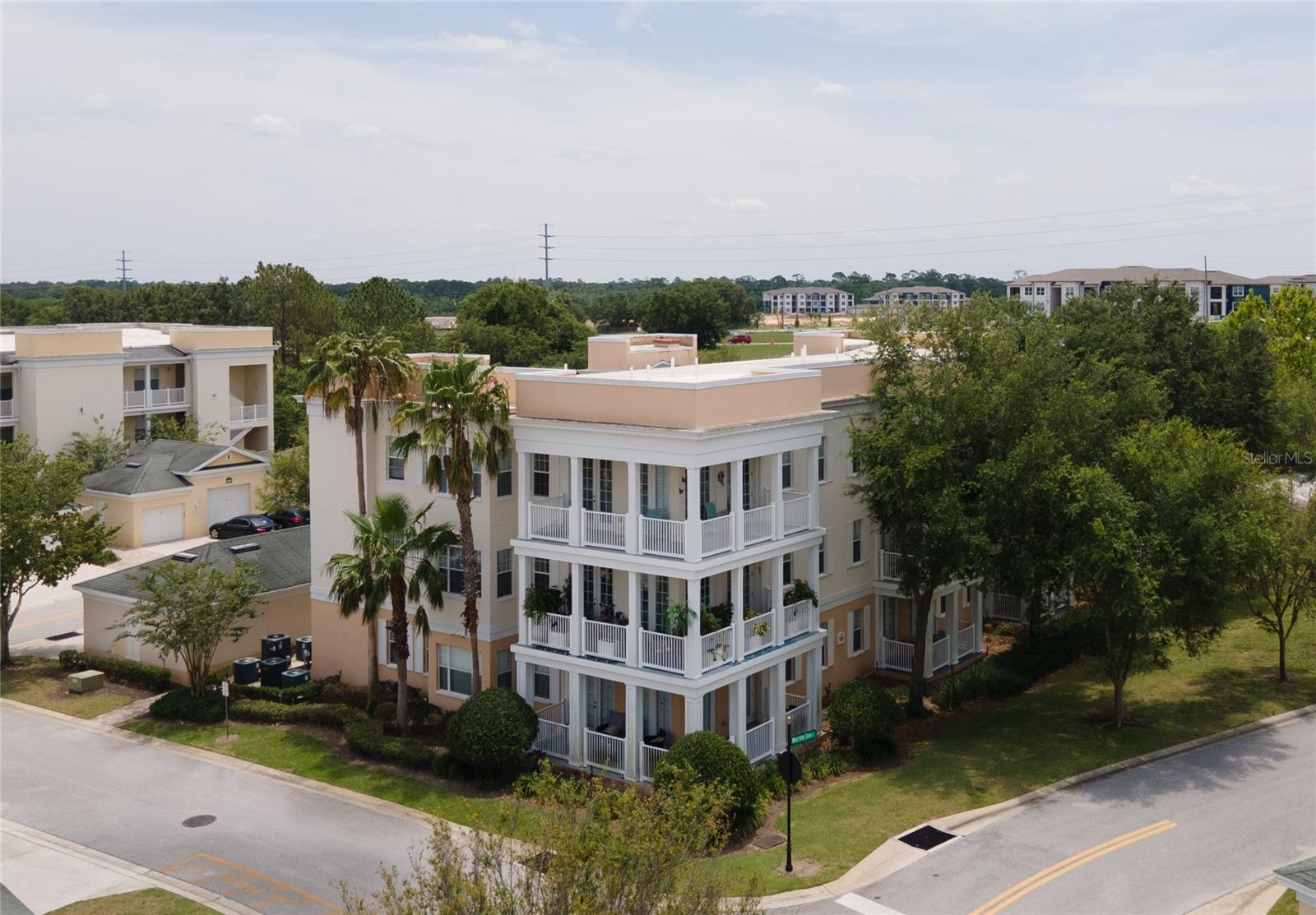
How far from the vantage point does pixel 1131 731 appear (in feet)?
97.5

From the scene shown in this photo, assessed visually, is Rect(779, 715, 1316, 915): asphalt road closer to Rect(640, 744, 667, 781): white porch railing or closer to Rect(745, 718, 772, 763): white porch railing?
Rect(745, 718, 772, 763): white porch railing

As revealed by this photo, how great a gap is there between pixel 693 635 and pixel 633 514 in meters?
3.02

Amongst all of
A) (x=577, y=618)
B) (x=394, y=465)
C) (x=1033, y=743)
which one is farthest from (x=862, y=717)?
(x=394, y=465)

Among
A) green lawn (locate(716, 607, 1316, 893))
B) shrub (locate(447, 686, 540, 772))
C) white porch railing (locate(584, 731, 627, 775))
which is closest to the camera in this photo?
green lawn (locate(716, 607, 1316, 893))

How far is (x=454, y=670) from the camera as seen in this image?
31.6 m

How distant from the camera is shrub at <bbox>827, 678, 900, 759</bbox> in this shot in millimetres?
28594

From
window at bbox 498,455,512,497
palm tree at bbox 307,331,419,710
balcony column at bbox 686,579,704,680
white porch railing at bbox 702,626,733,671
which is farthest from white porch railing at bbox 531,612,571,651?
palm tree at bbox 307,331,419,710

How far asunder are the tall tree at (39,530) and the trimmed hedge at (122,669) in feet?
7.27

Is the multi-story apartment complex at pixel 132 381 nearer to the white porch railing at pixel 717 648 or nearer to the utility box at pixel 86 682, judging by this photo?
the utility box at pixel 86 682

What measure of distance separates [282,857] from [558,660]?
7.40 meters

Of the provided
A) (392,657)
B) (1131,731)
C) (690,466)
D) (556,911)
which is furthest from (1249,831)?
(392,657)

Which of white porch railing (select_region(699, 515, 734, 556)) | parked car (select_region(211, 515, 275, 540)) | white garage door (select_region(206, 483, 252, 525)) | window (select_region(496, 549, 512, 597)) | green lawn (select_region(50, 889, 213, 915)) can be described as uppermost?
white porch railing (select_region(699, 515, 734, 556))

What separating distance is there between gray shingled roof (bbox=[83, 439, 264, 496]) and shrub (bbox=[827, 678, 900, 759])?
3540 cm

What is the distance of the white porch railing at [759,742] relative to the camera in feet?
92.8
